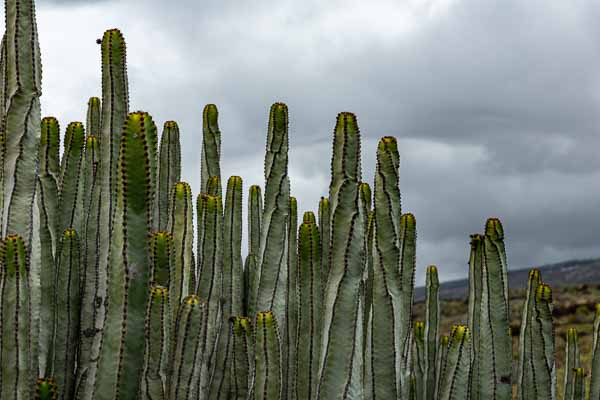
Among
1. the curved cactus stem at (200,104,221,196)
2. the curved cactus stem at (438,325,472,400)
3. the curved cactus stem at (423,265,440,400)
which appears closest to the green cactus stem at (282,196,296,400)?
the curved cactus stem at (200,104,221,196)

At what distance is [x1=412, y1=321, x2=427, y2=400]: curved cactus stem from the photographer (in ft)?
19.2

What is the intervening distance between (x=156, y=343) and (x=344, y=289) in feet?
3.19

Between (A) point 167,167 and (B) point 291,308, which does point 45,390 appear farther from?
(A) point 167,167

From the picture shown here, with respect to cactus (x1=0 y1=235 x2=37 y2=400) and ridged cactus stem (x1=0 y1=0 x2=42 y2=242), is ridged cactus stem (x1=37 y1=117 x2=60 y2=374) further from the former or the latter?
cactus (x1=0 y1=235 x2=37 y2=400)

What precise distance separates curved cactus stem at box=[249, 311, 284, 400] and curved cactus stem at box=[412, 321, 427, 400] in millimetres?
1763

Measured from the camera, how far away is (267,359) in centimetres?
428

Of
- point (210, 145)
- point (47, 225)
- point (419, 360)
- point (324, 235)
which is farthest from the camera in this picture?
point (210, 145)

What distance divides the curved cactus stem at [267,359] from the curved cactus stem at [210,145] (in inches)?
83.7

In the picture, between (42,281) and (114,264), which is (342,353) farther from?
(42,281)

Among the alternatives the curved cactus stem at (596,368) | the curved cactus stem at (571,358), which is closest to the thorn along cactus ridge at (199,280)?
the curved cactus stem at (596,368)

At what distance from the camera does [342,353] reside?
162 inches

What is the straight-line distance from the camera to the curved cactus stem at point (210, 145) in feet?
20.2

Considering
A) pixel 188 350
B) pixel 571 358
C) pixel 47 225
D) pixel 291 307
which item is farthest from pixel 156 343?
pixel 571 358

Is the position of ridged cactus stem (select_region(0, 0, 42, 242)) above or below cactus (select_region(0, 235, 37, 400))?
above
